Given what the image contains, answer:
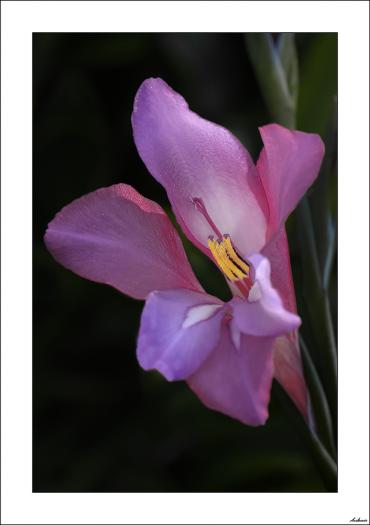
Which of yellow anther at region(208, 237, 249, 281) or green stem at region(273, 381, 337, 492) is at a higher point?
yellow anther at region(208, 237, 249, 281)

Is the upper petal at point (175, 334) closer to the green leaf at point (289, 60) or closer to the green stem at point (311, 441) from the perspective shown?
the green stem at point (311, 441)

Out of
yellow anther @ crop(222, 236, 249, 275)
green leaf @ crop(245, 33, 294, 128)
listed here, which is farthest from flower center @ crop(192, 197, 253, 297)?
green leaf @ crop(245, 33, 294, 128)

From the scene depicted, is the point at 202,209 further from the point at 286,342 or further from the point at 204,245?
the point at 286,342

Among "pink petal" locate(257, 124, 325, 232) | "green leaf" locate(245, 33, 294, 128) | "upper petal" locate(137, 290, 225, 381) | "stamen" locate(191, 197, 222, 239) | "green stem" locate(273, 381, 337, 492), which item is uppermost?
"green leaf" locate(245, 33, 294, 128)

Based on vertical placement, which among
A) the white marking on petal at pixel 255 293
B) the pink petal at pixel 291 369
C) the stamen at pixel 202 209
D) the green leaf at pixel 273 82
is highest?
the green leaf at pixel 273 82

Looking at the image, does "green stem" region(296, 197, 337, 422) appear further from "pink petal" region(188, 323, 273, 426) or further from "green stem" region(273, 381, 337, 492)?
"pink petal" region(188, 323, 273, 426)

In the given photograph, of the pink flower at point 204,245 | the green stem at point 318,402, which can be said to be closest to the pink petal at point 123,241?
the pink flower at point 204,245

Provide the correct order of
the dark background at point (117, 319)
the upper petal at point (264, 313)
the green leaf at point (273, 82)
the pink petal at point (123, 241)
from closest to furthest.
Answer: the upper petal at point (264, 313) → the pink petal at point (123, 241) → the green leaf at point (273, 82) → the dark background at point (117, 319)

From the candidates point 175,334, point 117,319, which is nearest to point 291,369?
point 175,334

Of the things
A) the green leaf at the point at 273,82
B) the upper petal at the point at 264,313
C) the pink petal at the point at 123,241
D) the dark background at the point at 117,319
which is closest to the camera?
the upper petal at the point at 264,313

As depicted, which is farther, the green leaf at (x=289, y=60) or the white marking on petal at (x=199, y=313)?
the green leaf at (x=289, y=60)
